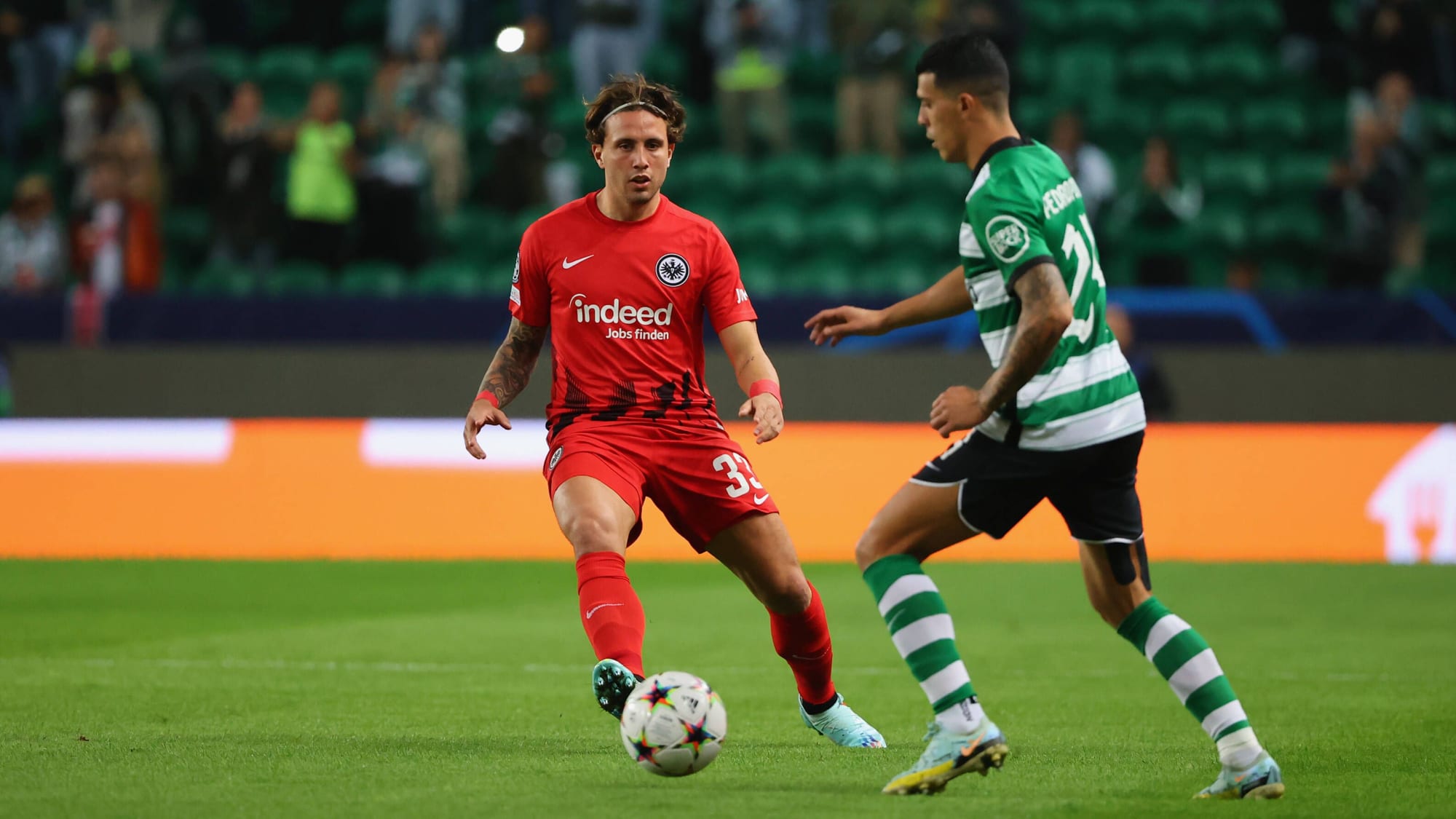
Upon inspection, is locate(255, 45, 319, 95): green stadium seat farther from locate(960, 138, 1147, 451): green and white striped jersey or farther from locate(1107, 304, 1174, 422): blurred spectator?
locate(960, 138, 1147, 451): green and white striped jersey

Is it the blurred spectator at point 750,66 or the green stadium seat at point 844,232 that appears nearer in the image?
the green stadium seat at point 844,232

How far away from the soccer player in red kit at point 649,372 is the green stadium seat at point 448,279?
10266mm

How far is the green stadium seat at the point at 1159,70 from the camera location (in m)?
17.6

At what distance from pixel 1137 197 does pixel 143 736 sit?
36.6ft

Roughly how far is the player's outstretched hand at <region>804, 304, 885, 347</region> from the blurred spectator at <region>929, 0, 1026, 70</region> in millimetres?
11093

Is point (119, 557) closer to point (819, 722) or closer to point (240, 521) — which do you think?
point (240, 521)

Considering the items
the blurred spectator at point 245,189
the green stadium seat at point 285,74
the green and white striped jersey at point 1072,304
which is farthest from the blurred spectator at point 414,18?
the green and white striped jersey at point 1072,304

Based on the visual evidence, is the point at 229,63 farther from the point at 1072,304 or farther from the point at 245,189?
the point at 1072,304

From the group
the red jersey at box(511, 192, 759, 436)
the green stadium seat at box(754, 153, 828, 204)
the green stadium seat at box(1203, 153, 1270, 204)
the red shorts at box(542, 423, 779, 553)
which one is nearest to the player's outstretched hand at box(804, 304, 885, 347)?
the red jersey at box(511, 192, 759, 436)

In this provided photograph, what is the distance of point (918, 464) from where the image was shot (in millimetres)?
12734

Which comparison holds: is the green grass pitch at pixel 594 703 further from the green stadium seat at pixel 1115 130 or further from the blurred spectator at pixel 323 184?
the green stadium seat at pixel 1115 130

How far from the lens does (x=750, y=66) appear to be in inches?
679

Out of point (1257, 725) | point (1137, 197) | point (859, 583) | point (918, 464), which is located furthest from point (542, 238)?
point (1137, 197)

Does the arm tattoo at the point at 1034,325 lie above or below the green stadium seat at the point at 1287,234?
above
